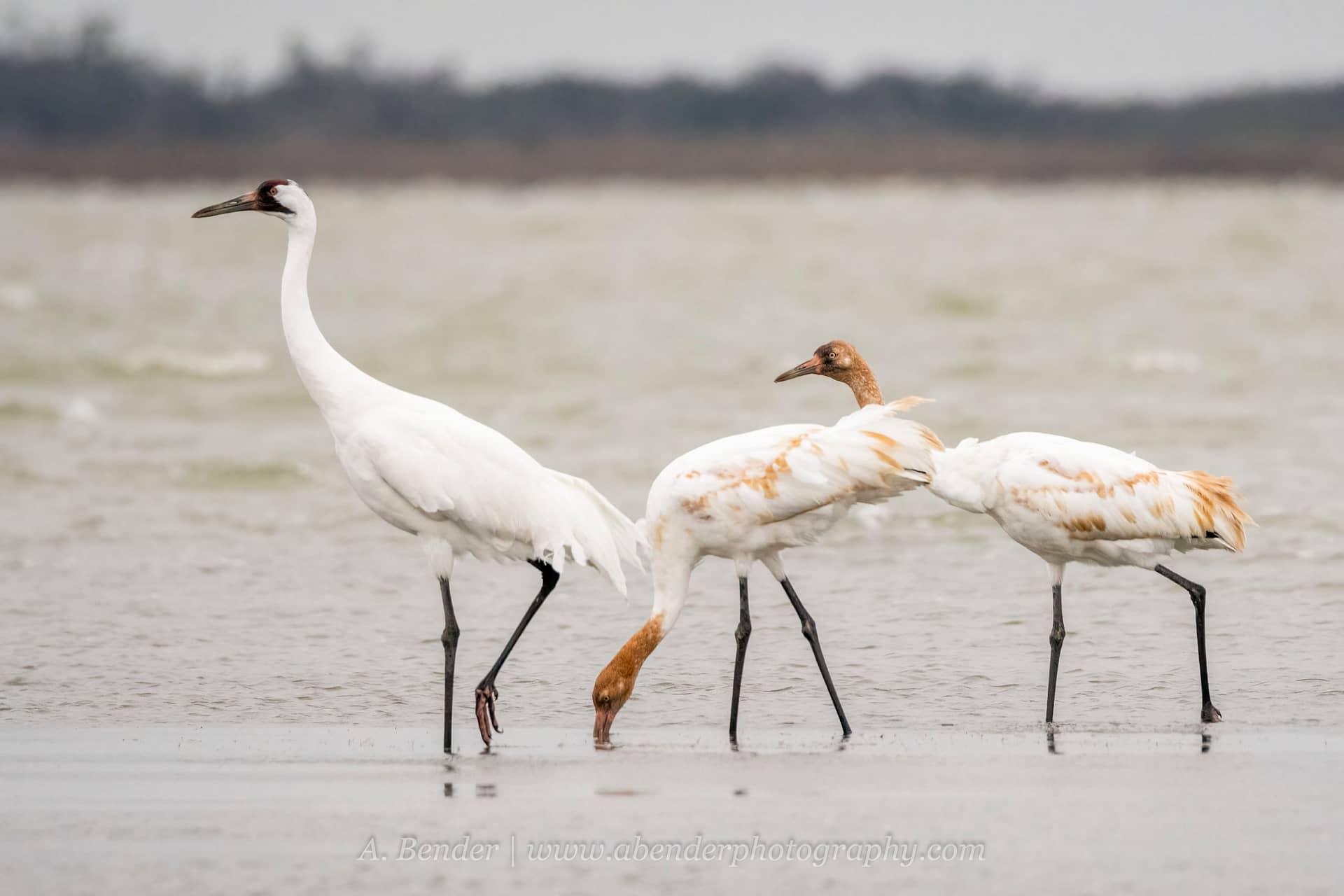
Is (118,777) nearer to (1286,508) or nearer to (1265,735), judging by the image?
(1265,735)

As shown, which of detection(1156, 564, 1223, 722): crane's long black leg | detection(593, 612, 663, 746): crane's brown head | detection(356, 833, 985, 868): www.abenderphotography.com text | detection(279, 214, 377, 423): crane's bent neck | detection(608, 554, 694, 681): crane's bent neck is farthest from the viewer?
detection(279, 214, 377, 423): crane's bent neck

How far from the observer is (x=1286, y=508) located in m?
13.5

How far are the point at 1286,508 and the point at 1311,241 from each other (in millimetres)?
28631

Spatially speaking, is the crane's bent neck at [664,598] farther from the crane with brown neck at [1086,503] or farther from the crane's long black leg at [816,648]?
the crane with brown neck at [1086,503]

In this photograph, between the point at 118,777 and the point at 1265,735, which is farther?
the point at 1265,735

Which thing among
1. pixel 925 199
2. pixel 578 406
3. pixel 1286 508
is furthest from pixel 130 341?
pixel 925 199

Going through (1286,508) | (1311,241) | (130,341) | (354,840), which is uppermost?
(1311,241)

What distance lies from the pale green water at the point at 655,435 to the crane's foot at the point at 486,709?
117 millimetres

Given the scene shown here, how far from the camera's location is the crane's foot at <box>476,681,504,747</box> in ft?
25.7

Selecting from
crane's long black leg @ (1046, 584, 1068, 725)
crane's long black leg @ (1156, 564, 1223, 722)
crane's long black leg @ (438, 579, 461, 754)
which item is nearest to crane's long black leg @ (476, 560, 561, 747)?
crane's long black leg @ (438, 579, 461, 754)

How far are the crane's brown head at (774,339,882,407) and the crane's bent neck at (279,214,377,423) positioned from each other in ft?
6.76

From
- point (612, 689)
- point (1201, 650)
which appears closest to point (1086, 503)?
point (1201, 650)

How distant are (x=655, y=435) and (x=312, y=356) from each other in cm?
1084

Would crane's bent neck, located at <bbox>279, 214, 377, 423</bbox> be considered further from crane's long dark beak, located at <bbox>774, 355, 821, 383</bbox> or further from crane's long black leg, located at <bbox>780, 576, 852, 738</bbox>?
crane's long black leg, located at <bbox>780, 576, 852, 738</bbox>
